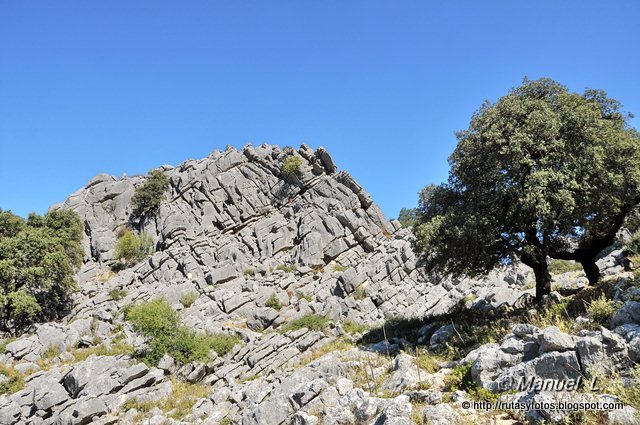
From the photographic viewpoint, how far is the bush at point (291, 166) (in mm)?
57281

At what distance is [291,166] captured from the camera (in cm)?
5728

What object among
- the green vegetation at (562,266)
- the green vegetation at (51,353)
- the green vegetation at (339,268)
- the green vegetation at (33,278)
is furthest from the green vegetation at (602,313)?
the green vegetation at (33,278)

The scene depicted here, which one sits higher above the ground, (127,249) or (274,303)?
(127,249)

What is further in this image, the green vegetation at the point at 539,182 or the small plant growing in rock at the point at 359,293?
the small plant growing in rock at the point at 359,293

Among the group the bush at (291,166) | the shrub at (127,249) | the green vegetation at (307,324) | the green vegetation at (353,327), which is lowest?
the green vegetation at (353,327)

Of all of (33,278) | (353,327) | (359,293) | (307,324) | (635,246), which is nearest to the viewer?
(635,246)

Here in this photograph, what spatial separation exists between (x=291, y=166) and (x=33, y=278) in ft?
111

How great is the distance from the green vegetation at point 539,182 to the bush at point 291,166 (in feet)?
129

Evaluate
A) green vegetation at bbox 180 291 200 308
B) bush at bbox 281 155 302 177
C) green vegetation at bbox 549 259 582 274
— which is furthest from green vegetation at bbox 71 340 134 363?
green vegetation at bbox 549 259 582 274

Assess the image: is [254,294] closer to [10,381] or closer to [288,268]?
[288,268]

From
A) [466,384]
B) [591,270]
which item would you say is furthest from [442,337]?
[591,270]

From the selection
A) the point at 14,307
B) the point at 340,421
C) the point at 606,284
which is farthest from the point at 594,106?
the point at 14,307

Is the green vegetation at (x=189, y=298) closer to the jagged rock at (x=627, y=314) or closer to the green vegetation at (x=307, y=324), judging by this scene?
the green vegetation at (x=307, y=324)

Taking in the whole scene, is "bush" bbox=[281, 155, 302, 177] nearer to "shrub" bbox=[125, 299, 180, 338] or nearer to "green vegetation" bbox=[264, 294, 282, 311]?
"green vegetation" bbox=[264, 294, 282, 311]
